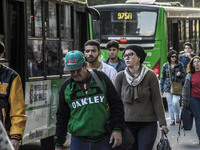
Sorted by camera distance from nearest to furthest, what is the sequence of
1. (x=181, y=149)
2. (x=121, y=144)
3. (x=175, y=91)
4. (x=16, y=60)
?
1. (x=121, y=144)
2. (x=16, y=60)
3. (x=181, y=149)
4. (x=175, y=91)

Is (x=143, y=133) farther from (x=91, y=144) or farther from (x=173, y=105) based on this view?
(x=173, y=105)

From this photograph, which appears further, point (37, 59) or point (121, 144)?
point (37, 59)

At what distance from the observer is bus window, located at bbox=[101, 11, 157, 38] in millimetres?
18422

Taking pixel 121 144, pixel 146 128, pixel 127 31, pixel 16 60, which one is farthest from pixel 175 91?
pixel 121 144

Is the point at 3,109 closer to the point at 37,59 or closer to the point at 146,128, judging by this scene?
the point at 146,128

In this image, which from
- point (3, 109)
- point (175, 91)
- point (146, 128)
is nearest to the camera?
point (3, 109)

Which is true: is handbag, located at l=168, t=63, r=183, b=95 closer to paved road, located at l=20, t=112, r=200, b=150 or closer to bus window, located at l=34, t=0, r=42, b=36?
paved road, located at l=20, t=112, r=200, b=150

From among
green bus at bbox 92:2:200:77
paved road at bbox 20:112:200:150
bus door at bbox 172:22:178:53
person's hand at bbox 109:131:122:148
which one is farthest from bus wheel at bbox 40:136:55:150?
bus door at bbox 172:22:178:53

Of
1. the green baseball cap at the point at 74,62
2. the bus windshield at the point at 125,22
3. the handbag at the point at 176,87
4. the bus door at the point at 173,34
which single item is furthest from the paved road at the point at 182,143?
the bus door at the point at 173,34

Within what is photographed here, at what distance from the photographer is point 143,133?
5992 mm

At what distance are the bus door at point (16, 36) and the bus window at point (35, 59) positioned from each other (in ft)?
0.72

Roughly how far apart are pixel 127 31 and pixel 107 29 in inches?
25.0

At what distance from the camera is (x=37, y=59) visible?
8.22 m

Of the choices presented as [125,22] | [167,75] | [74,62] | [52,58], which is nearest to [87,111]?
[74,62]
